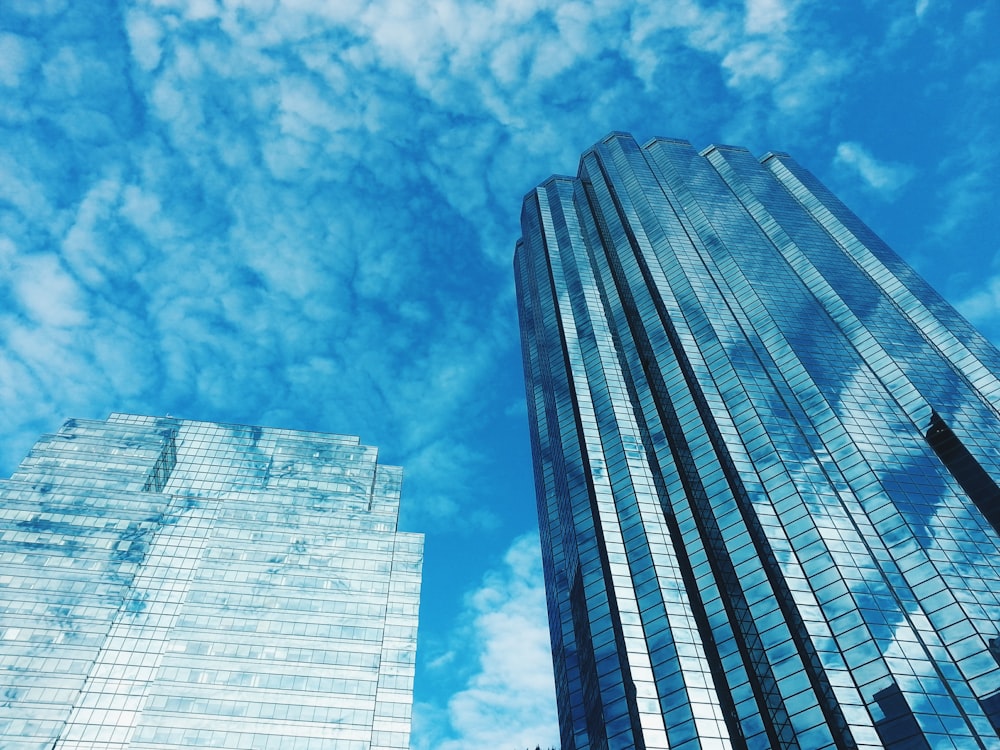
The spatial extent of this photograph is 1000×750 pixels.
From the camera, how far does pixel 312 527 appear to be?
354ft

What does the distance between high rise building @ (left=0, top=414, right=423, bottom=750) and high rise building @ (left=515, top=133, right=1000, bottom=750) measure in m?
28.2

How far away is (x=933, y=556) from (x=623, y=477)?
39.3m

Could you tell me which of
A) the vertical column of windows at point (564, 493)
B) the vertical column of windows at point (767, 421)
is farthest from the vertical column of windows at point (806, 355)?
the vertical column of windows at point (564, 493)

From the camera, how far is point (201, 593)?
95.4 m

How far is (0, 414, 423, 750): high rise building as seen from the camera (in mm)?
81312

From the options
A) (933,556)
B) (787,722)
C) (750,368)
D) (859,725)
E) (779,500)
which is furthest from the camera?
(750,368)

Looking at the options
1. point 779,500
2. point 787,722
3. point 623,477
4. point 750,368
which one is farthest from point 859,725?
point 750,368

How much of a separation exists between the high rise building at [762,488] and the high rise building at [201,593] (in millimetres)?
28234

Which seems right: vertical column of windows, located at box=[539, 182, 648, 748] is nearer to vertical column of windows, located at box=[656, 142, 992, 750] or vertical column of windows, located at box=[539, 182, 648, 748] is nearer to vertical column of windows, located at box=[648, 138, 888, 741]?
vertical column of windows, located at box=[648, 138, 888, 741]

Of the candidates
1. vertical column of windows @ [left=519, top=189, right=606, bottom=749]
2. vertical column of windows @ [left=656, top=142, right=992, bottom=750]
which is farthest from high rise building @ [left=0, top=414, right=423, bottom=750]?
vertical column of windows @ [left=656, top=142, right=992, bottom=750]

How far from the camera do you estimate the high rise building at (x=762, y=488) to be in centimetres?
6475

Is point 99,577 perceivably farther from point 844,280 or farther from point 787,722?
point 844,280

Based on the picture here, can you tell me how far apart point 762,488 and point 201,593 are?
73638mm

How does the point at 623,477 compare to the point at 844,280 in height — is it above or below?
below
